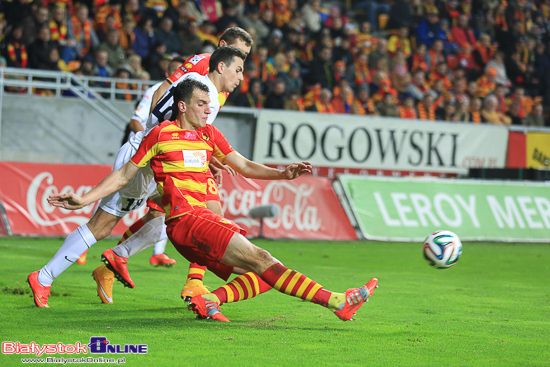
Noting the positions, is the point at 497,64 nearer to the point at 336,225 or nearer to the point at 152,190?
the point at 336,225

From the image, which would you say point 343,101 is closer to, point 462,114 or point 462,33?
point 462,114

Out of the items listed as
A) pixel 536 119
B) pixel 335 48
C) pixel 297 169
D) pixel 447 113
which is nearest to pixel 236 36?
pixel 297 169

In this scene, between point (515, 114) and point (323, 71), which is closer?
point (323, 71)

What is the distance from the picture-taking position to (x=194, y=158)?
19.1 feet

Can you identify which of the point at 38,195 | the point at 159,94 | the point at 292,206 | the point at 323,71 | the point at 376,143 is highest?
the point at 323,71

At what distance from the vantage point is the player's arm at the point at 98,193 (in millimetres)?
5371

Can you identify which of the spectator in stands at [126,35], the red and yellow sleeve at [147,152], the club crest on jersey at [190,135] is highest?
the spectator in stands at [126,35]

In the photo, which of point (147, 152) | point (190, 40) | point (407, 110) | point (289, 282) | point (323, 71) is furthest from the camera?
point (323, 71)

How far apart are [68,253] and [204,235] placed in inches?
61.5

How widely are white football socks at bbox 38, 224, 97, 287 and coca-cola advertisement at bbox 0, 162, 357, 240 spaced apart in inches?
255

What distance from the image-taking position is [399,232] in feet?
47.6

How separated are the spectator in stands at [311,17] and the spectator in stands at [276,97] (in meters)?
4.78

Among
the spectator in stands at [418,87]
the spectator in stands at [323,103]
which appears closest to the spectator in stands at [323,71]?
the spectator in stands at [323,103]

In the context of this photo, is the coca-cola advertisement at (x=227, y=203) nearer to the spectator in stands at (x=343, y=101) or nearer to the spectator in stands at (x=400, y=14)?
the spectator in stands at (x=343, y=101)
